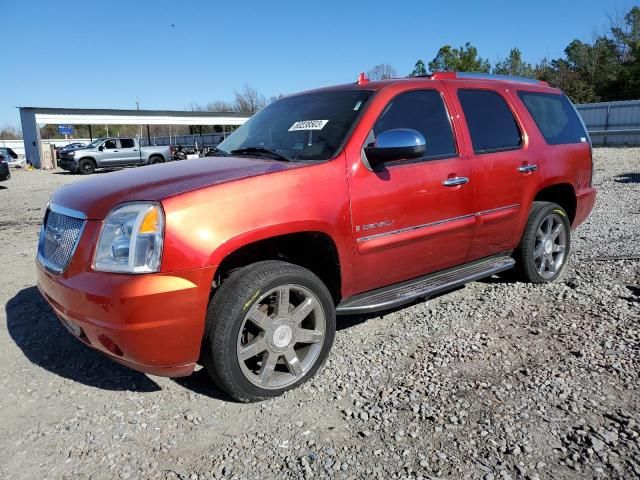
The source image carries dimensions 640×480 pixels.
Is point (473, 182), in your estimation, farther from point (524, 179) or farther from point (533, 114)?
point (533, 114)

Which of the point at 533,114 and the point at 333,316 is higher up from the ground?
the point at 533,114

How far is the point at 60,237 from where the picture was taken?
2904 millimetres

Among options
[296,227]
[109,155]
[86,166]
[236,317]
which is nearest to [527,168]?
[296,227]

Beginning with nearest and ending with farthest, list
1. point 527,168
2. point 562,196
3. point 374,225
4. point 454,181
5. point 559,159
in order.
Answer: point 374,225 → point 454,181 → point 527,168 → point 559,159 → point 562,196

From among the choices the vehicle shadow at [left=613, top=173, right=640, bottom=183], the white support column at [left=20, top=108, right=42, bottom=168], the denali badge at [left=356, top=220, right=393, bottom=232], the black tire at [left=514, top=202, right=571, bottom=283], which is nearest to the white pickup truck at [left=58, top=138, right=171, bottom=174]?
the white support column at [left=20, top=108, right=42, bottom=168]

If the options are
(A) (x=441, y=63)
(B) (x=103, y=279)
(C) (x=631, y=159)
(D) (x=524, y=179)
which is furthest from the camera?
(A) (x=441, y=63)

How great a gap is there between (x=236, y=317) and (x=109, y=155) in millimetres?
26691

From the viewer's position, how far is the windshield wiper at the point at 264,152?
332cm

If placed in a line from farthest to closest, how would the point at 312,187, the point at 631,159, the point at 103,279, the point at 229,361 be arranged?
the point at 631,159
the point at 312,187
the point at 229,361
the point at 103,279

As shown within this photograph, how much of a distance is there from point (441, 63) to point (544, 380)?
48.3 meters

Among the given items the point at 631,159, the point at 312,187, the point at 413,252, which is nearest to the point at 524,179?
the point at 413,252

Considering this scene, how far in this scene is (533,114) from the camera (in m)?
4.60

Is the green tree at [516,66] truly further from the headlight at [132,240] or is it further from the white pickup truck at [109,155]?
the headlight at [132,240]

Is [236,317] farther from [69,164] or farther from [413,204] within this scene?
[69,164]
